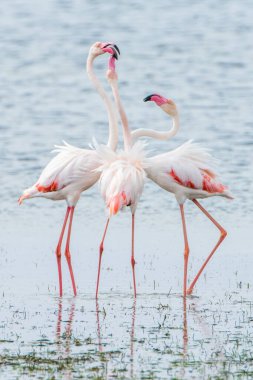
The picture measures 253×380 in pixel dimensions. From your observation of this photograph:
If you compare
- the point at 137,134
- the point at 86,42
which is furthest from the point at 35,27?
the point at 137,134

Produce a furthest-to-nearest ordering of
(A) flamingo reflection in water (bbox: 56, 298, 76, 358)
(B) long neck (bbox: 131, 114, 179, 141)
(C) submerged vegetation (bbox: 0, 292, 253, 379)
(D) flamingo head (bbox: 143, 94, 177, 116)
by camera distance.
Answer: (D) flamingo head (bbox: 143, 94, 177, 116)
(B) long neck (bbox: 131, 114, 179, 141)
(A) flamingo reflection in water (bbox: 56, 298, 76, 358)
(C) submerged vegetation (bbox: 0, 292, 253, 379)

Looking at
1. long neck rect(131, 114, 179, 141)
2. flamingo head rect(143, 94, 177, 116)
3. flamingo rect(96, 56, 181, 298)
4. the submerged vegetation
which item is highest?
flamingo head rect(143, 94, 177, 116)

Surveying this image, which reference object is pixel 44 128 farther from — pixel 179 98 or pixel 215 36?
pixel 215 36

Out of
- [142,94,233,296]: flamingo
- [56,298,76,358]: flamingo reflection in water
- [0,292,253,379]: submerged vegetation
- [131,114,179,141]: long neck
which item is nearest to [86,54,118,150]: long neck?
[131,114,179,141]: long neck

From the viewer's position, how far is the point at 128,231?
13.0 m

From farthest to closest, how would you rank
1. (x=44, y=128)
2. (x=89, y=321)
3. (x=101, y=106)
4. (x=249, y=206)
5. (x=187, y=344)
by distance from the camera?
(x=101, y=106) → (x=44, y=128) → (x=249, y=206) → (x=89, y=321) → (x=187, y=344)

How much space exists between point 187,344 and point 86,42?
2252 centimetres

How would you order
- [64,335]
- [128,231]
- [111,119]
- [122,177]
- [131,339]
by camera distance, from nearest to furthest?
[131,339] → [64,335] → [122,177] → [111,119] → [128,231]

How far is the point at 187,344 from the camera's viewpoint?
8281 millimetres

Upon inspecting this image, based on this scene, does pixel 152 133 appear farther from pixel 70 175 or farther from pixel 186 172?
pixel 70 175

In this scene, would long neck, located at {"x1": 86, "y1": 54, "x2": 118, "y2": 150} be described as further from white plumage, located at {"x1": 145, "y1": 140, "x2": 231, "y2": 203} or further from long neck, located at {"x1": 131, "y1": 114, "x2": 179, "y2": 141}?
white plumage, located at {"x1": 145, "y1": 140, "x2": 231, "y2": 203}

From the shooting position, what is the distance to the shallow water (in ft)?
26.4

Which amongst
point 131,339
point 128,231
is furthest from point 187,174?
point 131,339

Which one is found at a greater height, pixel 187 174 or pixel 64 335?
pixel 187 174
